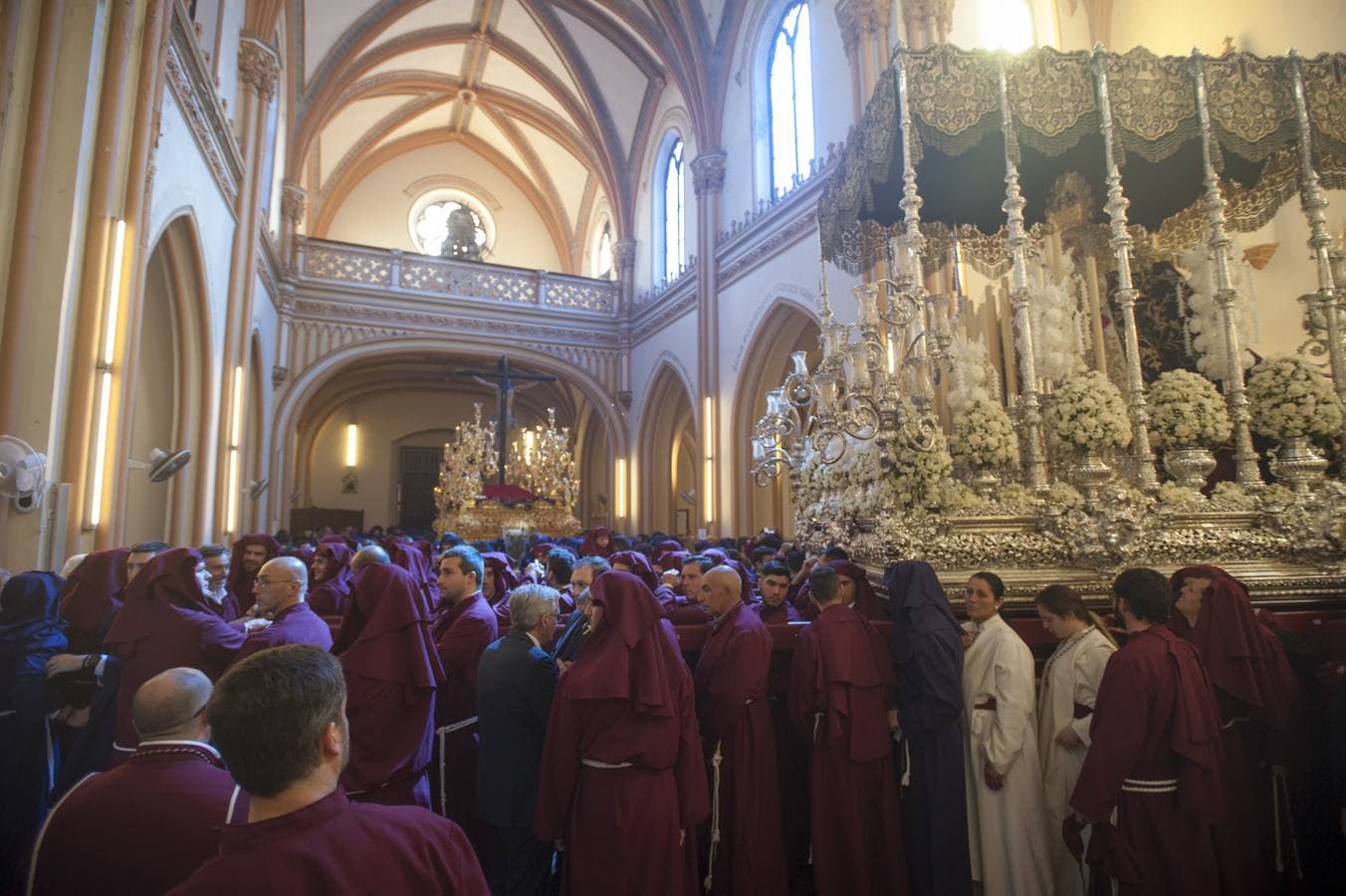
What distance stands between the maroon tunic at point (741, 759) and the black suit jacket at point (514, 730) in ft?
2.47

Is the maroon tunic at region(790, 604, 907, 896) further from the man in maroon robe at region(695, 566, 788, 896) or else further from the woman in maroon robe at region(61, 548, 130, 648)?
the woman in maroon robe at region(61, 548, 130, 648)

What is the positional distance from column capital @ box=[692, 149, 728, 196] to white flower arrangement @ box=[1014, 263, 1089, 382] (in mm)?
9156

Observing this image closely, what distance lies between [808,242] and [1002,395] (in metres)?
4.85

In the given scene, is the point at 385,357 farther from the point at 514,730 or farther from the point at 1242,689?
the point at 1242,689

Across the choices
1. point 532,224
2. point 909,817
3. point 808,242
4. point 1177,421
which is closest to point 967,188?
point 1177,421

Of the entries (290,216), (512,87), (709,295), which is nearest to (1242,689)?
(709,295)

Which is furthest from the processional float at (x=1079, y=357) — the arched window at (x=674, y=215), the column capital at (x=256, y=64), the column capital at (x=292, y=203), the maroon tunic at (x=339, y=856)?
the column capital at (x=292, y=203)

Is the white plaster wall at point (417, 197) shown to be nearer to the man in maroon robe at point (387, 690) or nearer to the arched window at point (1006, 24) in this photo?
the arched window at point (1006, 24)

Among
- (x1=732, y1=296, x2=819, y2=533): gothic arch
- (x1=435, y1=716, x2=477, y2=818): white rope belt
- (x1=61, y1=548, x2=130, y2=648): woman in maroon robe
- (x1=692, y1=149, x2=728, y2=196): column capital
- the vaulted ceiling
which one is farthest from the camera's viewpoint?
the vaulted ceiling

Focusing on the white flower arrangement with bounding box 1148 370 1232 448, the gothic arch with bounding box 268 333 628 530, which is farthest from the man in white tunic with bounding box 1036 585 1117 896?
the gothic arch with bounding box 268 333 628 530

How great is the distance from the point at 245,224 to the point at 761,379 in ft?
27.1

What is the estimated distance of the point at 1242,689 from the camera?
3254mm

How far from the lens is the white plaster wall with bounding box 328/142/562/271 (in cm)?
2130

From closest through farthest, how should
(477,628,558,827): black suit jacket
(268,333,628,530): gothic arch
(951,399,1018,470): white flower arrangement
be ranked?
(477,628,558,827): black suit jacket, (951,399,1018,470): white flower arrangement, (268,333,628,530): gothic arch
